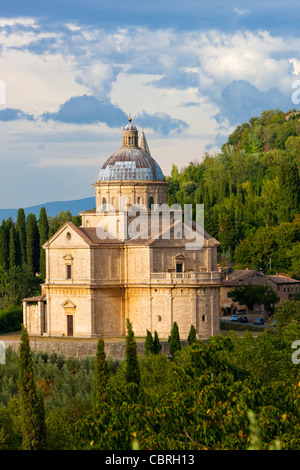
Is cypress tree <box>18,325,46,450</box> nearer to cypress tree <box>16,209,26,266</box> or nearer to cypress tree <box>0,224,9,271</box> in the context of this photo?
cypress tree <box>0,224,9,271</box>

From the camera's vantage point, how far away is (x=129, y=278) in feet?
209

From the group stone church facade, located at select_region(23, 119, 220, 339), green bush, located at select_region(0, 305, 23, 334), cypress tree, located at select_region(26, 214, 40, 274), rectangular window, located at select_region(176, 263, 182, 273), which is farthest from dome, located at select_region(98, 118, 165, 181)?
cypress tree, located at select_region(26, 214, 40, 274)

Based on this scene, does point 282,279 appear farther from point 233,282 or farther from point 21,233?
point 21,233

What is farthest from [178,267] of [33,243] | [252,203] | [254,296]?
[252,203]

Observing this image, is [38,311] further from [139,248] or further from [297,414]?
[297,414]

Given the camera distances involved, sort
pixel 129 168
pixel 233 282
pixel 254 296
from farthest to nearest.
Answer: pixel 233 282
pixel 254 296
pixel 129 168

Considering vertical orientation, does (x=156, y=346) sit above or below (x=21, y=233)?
below

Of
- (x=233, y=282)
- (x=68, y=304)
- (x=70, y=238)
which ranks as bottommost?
(x=68, y=304)

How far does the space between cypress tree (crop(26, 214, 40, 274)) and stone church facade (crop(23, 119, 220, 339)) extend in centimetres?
2189

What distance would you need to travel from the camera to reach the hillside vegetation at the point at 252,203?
92.2m

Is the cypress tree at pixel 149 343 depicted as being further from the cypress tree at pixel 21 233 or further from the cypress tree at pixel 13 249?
the cypress tree at pixel 21 233

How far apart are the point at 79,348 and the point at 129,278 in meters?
5.73

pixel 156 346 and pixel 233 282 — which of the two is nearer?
pixel 156 346
